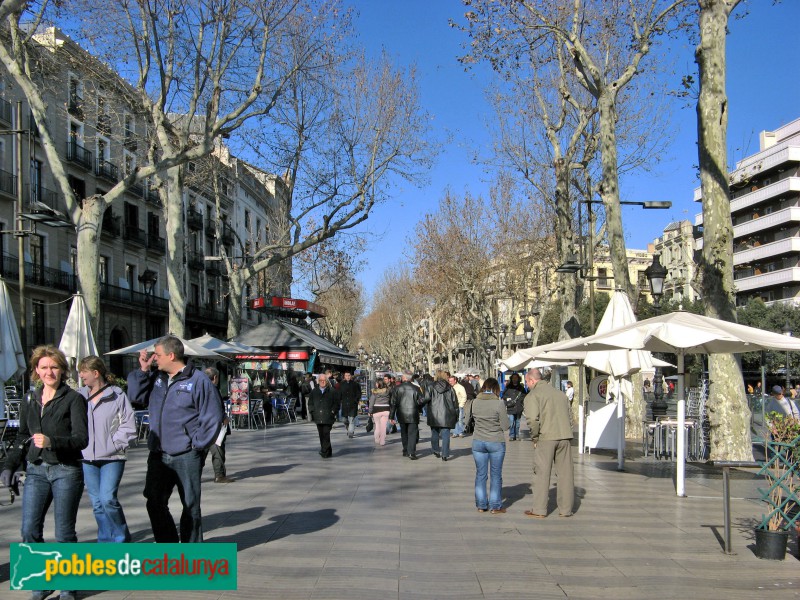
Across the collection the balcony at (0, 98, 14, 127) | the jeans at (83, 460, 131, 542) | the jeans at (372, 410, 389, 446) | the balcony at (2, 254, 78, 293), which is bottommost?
the jeans at (372, 410, 389, 446)

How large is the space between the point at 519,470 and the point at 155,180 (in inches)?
572

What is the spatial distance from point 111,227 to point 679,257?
51725 millimetres

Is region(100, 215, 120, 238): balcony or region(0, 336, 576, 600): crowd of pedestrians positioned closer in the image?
region(0, 336, 576, 600): crowd of pedestrians

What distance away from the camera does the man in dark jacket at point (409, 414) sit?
570 inches

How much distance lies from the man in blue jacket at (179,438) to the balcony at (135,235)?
3553 centimetres

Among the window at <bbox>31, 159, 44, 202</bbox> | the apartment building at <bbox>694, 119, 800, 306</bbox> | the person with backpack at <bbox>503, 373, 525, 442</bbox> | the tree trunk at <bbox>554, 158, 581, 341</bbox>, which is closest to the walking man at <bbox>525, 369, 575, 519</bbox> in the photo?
the person with backpack at <bbox>503, 373, 525, 442</bbox>

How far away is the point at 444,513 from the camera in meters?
8.57

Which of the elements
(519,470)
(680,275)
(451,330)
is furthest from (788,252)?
(519,470)

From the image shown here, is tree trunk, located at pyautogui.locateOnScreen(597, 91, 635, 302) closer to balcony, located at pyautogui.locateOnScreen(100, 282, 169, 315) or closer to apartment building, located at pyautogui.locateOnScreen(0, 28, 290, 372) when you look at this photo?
apartment building, located at pyautogui.locateOnScreen(0, 28, 290, 372)

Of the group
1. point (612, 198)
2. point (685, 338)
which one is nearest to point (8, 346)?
point (685, 338)

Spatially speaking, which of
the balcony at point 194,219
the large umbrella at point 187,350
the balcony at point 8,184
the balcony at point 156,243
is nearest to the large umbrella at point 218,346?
the large umbrella at point 187,350

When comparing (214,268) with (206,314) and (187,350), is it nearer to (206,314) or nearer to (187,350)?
(206,314)

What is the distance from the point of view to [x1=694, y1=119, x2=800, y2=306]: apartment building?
53312mm

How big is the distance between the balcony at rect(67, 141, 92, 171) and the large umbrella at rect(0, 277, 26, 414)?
2191 centimetres
